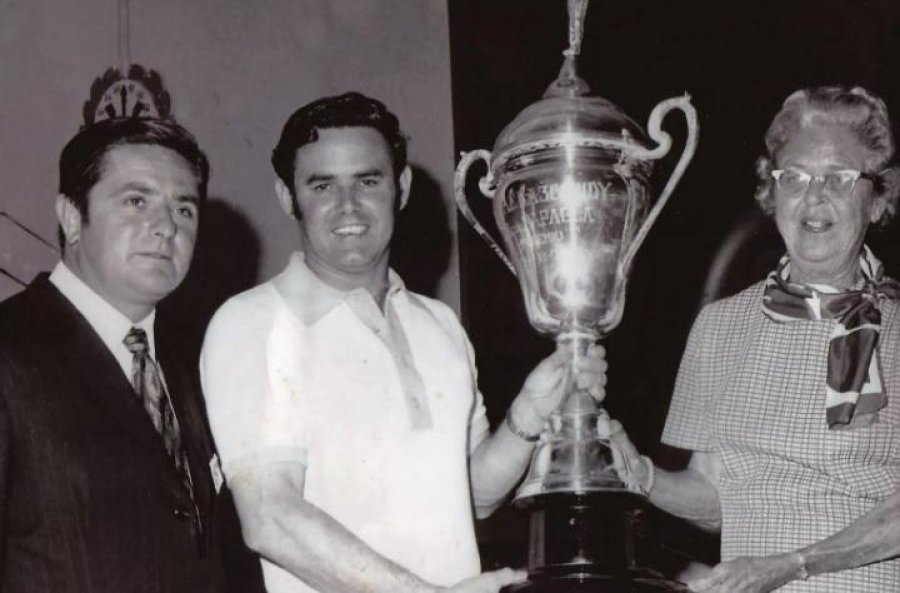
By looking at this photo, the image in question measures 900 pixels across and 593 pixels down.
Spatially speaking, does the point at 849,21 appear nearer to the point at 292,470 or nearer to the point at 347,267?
the point at 347,267

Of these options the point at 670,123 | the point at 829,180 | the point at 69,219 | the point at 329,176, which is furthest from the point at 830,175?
the point at 670,123

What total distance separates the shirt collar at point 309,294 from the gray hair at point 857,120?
30.5 inches

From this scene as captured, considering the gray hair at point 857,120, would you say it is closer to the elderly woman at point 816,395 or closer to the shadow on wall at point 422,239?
the elderly woman at point 816,395

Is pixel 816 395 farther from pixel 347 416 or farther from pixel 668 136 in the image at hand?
pixel 347 416

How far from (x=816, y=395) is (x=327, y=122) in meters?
0.93

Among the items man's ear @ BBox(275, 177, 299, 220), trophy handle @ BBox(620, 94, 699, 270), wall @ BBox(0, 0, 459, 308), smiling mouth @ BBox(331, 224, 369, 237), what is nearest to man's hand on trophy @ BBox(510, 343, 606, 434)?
trophy handle @ BBox(620, 94, 699, 270)

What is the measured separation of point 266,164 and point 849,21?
1.73 metres

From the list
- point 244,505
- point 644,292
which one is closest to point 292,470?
point 244,505

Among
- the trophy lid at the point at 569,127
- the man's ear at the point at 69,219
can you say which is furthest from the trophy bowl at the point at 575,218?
the man's ear at the point at 69,219

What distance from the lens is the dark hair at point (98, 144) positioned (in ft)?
6.28

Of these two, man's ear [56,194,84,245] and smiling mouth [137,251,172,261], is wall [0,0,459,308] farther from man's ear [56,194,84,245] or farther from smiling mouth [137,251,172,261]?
smiling mouth [137,251,172,261]

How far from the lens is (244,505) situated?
177 centimetres

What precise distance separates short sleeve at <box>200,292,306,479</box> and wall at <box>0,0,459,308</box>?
1.43 meters

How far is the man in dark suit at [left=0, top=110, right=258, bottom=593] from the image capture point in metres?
1.64
